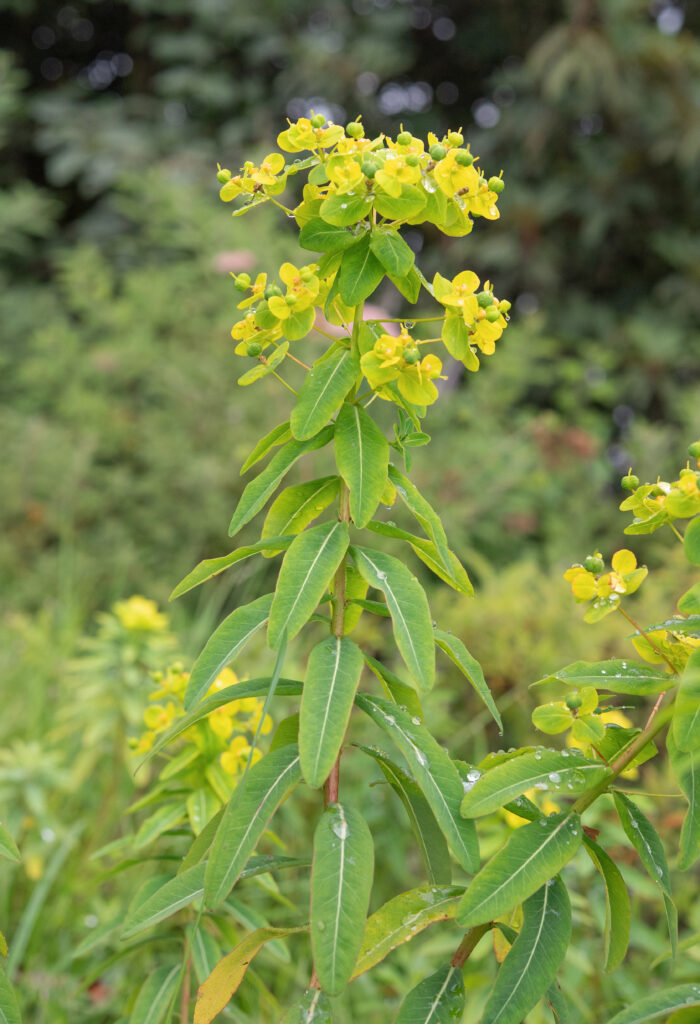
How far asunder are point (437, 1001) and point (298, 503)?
43 centimetres

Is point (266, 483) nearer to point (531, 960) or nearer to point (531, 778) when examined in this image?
point (531, 778)

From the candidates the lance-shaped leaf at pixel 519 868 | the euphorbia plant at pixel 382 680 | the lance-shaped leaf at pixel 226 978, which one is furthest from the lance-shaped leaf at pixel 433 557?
the lance-shaped leaf at pixel 226 978

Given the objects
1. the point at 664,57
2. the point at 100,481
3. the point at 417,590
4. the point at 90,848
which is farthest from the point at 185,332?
the point at 417,590

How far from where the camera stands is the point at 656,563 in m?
3.62

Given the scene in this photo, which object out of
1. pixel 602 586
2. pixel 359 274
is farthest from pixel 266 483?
pixel 602 586

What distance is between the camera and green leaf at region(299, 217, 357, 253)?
0.72m

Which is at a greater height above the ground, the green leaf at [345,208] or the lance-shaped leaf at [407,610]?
the green leaf at [345,208]

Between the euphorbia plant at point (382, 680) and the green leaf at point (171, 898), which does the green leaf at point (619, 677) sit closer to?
the euphorbia plant at point (382, 680)

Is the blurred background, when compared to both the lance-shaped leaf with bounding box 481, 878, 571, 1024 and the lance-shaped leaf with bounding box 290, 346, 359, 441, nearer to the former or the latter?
the lance-shaped leaf with bounding box 481, 878, 571, 1024

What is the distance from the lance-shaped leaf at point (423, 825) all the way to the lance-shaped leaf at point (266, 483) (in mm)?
224

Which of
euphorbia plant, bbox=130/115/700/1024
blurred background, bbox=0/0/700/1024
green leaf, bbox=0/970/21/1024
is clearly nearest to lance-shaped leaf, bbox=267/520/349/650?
euphorbia plant, bbox=130/115/700/1024

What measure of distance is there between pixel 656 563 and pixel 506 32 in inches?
140

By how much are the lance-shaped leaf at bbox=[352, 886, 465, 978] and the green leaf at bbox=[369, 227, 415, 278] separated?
51 centimetres

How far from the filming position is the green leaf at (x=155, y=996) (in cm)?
81
